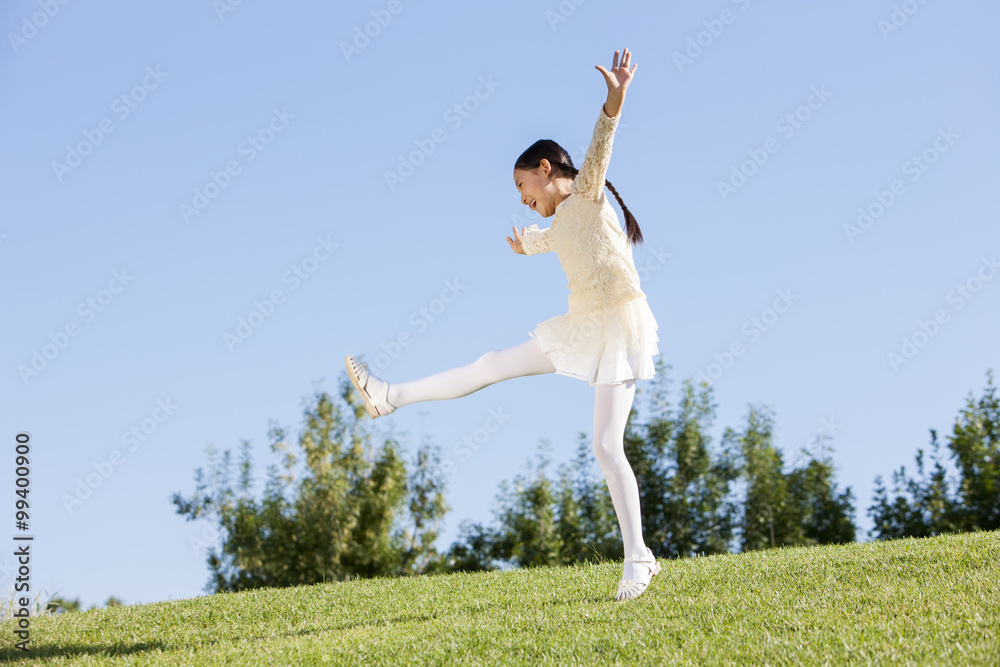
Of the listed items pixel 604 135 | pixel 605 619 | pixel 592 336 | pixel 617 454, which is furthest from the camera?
pixel 592 336

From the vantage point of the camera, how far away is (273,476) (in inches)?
745

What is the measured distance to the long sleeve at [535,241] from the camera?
19.4ft

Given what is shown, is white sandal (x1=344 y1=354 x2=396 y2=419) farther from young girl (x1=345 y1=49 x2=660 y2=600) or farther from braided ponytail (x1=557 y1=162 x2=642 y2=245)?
braided ponytail (x1=557 y1=162 x2=642 y2=245)

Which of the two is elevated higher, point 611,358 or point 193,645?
point 611,358

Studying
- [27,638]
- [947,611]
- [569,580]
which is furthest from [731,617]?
[27,638]

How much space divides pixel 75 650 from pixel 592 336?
14.1 ft

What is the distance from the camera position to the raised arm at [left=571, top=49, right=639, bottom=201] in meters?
4.96

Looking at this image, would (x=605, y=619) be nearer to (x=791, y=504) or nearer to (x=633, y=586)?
(x=633, y=586)

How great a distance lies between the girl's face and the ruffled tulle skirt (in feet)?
2.64

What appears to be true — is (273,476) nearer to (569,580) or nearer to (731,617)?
(569,580)

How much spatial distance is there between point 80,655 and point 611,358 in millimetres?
4159

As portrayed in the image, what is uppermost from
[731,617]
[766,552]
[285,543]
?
[285,543]

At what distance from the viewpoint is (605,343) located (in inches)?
213

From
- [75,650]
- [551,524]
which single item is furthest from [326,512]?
[75,650]
